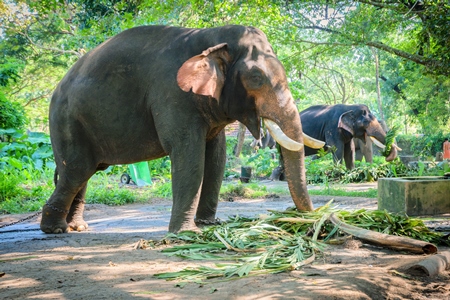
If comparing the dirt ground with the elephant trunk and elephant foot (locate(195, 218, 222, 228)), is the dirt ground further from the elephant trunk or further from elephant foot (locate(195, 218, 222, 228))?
the elephant trunk

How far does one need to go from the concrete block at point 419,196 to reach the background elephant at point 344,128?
8075mm

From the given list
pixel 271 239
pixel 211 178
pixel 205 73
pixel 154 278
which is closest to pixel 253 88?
pixel 205 73

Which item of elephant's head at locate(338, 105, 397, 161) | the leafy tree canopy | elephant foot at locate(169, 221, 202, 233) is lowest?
elephant foot at locate(169, 221, 202, 233)

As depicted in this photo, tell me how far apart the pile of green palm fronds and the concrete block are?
7.59ft

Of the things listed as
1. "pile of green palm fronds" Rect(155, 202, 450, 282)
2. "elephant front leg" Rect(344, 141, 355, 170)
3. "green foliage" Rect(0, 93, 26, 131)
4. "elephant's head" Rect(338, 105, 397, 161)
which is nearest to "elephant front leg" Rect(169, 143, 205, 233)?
"pile of green palm fronds" Rect(155, 202, 450, 282)

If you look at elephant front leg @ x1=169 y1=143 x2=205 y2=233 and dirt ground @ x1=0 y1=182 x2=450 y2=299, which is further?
elephant front leg @ x1=169 y1=143 x2=205 y2=233

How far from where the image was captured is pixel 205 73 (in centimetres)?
643

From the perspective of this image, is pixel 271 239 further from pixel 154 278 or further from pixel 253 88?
pixel 154 278

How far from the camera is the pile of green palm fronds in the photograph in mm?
4707

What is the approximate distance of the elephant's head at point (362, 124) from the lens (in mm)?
17406

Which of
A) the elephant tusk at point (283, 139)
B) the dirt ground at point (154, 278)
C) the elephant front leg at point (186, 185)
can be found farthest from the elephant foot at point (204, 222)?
the elephant tusk at point (283, 139)

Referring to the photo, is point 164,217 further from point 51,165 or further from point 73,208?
point 51,165

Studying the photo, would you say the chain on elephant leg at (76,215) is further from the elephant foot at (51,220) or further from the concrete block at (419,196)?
the concrete block at (419,196)

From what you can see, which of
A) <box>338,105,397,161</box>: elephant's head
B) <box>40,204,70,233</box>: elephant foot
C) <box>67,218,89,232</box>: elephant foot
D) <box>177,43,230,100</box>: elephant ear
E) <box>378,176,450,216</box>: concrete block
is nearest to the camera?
<box>177,43,230,100</box>: elephant ear
